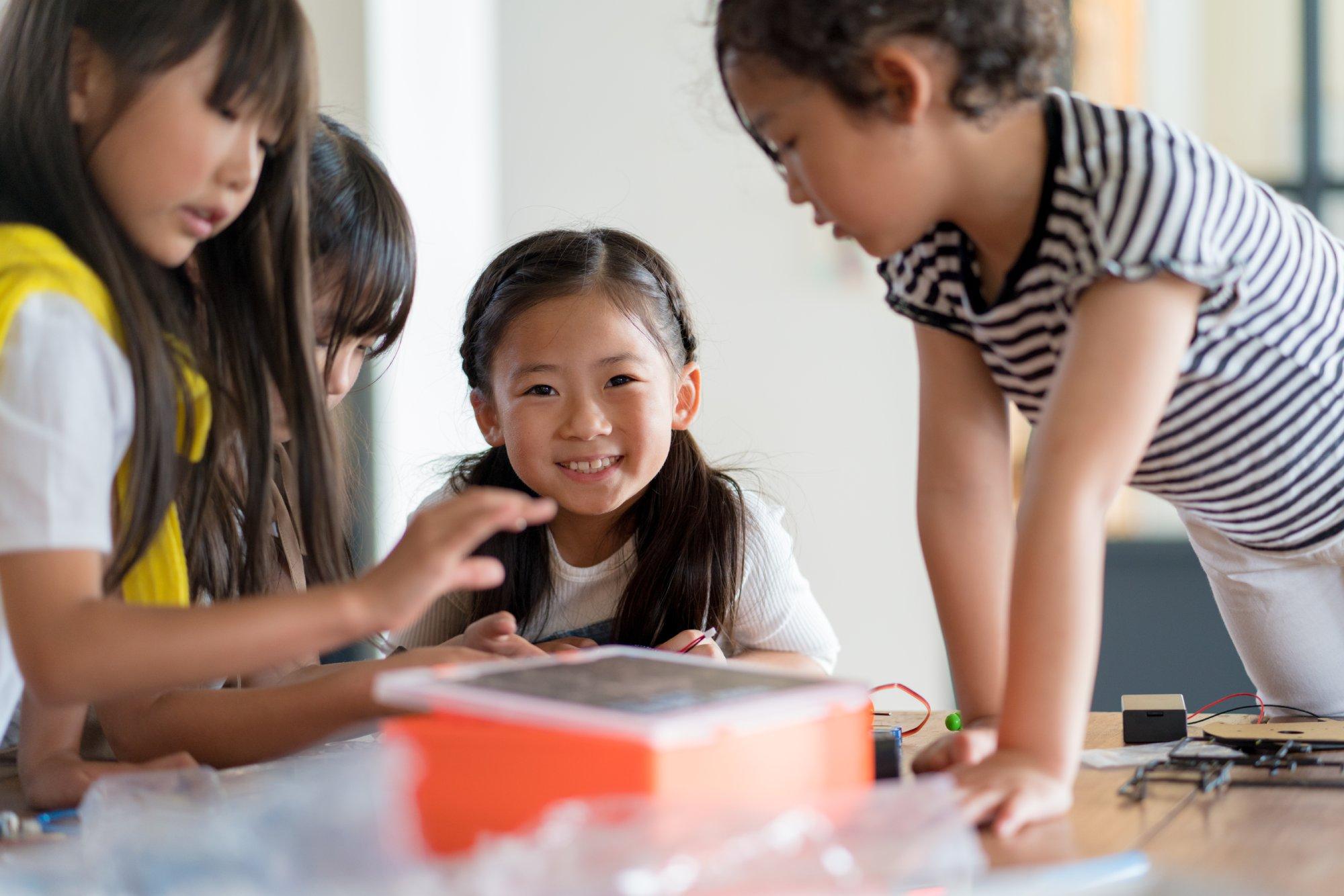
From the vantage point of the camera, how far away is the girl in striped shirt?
760mm

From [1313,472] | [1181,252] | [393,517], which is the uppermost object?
[1181,252]

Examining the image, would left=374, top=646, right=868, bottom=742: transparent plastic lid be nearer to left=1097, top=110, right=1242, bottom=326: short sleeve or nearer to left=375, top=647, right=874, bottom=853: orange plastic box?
left=375, top=647, right=874, bottom=853: orange plastic box

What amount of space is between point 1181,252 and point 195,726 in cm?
77

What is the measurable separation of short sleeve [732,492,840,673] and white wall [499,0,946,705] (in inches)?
59.3

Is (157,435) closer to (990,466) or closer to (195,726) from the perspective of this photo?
(195,726)

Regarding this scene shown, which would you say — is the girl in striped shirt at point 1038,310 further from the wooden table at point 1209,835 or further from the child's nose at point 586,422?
the child's nose at point 586,422

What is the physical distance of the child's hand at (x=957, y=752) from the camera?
0.81m

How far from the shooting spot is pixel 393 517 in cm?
293

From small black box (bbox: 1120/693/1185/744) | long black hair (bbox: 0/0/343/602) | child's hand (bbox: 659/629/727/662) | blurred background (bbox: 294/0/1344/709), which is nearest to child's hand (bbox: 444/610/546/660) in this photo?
child's hand (bbox: 659/629/727/662)

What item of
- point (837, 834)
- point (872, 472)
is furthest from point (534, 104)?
point (837, 834)

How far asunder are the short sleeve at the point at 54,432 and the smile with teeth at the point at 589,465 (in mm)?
632

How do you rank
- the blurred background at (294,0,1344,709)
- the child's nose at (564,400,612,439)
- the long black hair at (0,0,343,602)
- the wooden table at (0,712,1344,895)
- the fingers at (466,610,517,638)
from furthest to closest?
the blurred background at (294,0,1344,709), the child's nose at (564,400,612,439), the fingers at (466,610,517,638), the long black hair at (0,0,343,602), the wooden table at (0,712,1344,895)

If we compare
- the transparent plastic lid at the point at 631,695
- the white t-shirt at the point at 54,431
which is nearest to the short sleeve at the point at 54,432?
the white t-shirt at the point at 54,431

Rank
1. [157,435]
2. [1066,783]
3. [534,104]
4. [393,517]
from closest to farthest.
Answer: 1. [1066,783]
2. [157,435]
3. [393,517]
4. [534,104]
